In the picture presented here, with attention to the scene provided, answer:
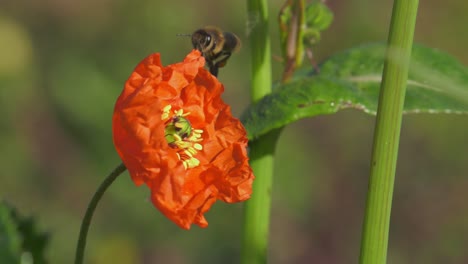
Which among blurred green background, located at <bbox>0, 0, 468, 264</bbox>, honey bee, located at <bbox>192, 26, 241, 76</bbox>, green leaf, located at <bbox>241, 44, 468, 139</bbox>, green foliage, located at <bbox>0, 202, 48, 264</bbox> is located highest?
honey bee, located at <bbox>192, 26, 241, 76</bbox>

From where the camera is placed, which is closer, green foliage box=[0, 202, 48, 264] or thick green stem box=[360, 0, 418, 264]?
thick green stem box=[360, 0, 418, 264]

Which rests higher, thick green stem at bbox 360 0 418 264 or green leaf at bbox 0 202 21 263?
thick green stem at bbox 360 0 418 264

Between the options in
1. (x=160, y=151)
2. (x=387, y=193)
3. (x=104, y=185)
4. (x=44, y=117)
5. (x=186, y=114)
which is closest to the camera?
(x=387, y=193)

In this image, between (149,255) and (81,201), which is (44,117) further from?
(149,255)

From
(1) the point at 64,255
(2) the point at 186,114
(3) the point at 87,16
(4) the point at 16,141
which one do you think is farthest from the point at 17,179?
(2) the point at 186,114

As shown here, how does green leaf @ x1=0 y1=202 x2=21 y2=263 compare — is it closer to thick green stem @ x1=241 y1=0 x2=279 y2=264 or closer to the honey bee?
thick green stem @ x1=241 y1=0 x2=279 y2=264

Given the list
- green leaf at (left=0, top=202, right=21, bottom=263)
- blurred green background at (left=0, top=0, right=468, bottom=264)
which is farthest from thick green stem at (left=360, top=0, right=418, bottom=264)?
blurred green background at (left=0, top=0, right=468, bottom=264)

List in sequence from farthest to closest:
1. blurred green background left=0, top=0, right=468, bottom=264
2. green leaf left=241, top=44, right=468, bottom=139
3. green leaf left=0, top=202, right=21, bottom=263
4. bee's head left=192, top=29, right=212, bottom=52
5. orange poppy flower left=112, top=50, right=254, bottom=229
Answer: blurred green background left=0, top=0, right=468, bottom=264, bee's head left=192, top=29, right=212, bottom=52, green leaf left=241, top=44, right=468, bottom=139, green leaf left=0, top=202, right=21, bottom=263, orange poppy flower left=112, top=50, right=254, bottom=229
